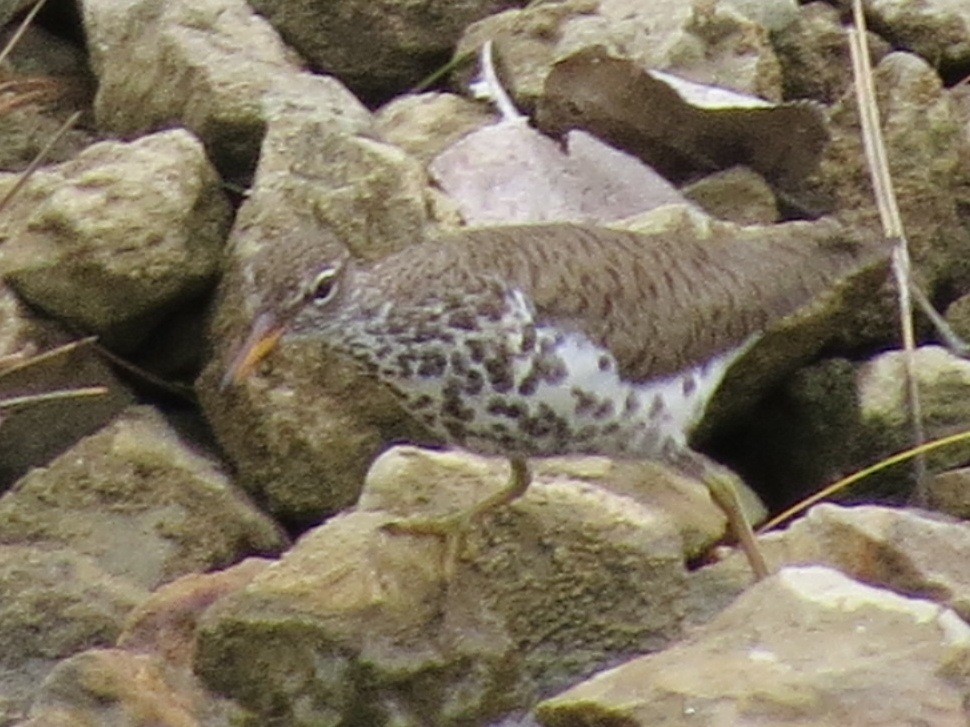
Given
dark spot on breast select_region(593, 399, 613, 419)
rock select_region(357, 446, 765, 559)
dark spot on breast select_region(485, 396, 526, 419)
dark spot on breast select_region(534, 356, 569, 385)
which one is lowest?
rock select_region(357, 446, 765, 559)

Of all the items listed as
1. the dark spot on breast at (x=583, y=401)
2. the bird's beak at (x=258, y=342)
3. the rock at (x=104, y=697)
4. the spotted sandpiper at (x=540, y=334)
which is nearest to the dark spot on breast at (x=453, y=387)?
the spotted sandpiper at (x=540, y=334)

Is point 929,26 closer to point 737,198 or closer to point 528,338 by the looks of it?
point 737,198

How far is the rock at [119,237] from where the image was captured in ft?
19.5

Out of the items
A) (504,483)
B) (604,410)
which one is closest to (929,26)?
Result: (504,483)

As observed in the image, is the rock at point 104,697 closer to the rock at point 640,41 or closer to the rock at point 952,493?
the rock at point 952,493

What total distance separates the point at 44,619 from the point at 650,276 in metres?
1.53

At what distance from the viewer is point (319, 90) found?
259 inches

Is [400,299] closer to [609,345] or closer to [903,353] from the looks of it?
[609,345]

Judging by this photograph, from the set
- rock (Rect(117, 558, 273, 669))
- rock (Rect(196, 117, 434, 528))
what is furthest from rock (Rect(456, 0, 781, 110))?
rock (Rect(117, 558, 273, 669))

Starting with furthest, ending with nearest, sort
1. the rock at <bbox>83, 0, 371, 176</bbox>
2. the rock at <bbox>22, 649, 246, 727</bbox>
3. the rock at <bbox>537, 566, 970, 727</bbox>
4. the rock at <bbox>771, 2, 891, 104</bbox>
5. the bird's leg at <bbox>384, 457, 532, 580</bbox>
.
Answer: the rock at <bbox>771, 2, 891, 104</bbox> < the rock at <bbox>83, 0, 371, 176</bbox> < the bird's leg at <bbox>384, 457, 532, 580</bbox> < the rock at <bbox>22, 649, 246, 727</bbox> < the rock at <bbox>537, 566, 970, 727</bbox>

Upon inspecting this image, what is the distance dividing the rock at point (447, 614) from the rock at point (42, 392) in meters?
0.95

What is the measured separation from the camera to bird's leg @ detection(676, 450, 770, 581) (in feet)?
18.1

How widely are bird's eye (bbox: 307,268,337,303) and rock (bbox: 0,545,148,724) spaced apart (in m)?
0.90

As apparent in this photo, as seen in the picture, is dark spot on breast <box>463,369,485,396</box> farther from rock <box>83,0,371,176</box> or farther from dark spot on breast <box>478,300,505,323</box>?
rock <box>83,0,371,176</box>
